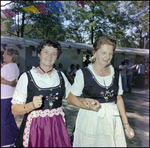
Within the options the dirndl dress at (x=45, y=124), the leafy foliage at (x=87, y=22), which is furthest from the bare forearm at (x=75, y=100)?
the leafy foliage at (x=87, y=22)

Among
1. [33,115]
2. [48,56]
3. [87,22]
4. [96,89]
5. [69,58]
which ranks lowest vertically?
[33,115]

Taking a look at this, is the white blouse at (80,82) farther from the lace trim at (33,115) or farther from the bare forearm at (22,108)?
the bare forearm at (22,108)

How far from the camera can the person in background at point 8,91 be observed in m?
2.52

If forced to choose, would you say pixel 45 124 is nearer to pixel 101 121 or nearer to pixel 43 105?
pixel 43 105

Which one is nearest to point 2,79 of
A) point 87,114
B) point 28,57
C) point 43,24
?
point 87,114

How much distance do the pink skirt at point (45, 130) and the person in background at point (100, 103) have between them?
203mm

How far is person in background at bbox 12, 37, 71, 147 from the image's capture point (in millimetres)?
1454

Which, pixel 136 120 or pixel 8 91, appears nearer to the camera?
pixel 8 91

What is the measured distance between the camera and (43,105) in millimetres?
1536

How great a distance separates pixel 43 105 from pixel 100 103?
1.73 feet

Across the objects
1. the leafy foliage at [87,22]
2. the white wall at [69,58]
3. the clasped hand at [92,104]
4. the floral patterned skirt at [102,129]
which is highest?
the leafy foliage at [87,22]

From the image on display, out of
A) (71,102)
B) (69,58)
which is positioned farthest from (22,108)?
(69,58)

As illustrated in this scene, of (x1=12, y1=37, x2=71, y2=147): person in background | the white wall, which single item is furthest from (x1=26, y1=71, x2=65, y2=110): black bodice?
the white wall

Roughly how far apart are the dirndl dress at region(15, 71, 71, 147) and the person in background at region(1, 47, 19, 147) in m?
1.11
